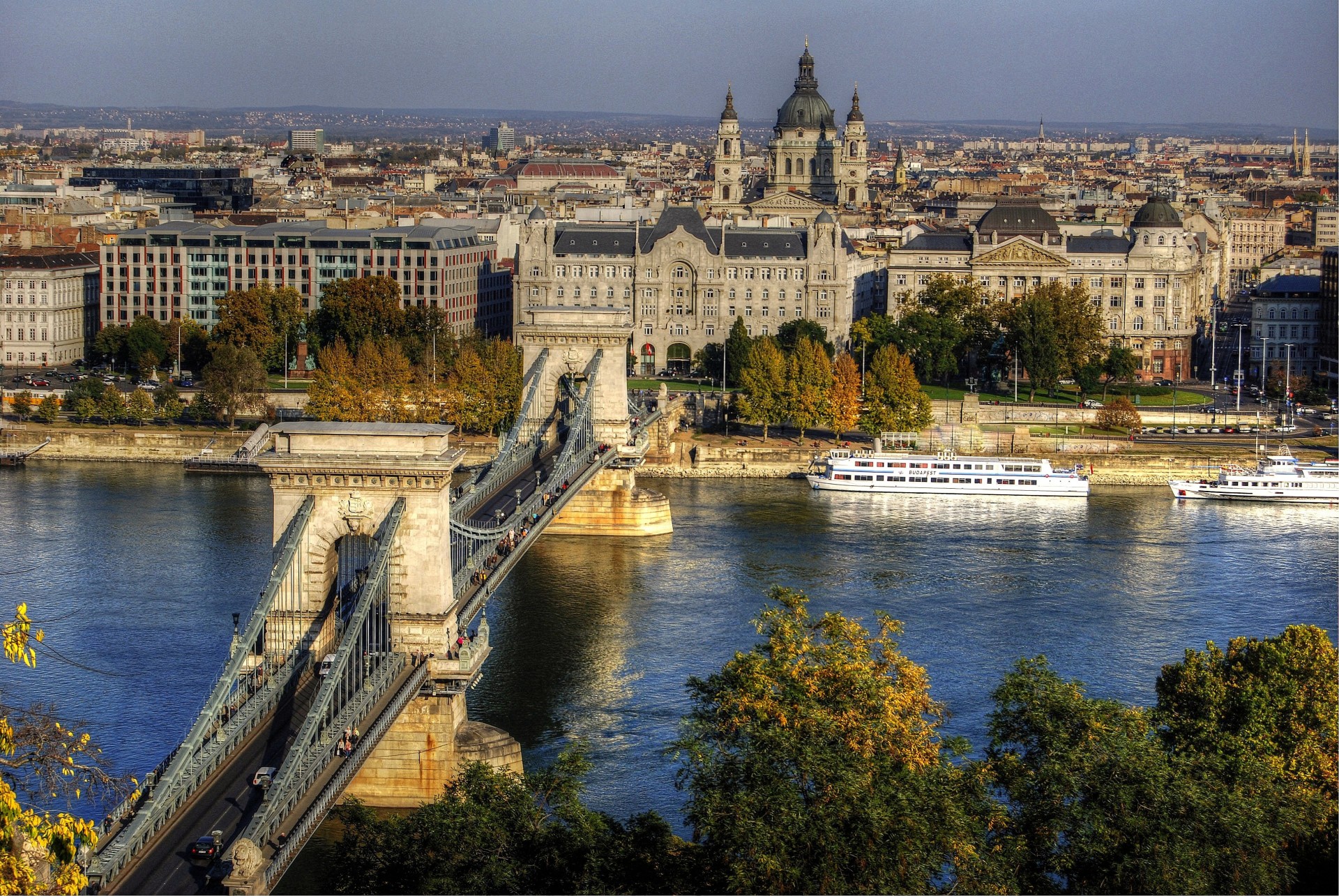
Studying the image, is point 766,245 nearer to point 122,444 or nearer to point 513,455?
point 122,444

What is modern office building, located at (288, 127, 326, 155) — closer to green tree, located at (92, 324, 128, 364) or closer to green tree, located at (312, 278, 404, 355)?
green tree, located at (92, 324, 128, 364)

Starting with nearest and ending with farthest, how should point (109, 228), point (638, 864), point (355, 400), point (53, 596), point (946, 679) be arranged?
1. point (638, 864)
2. point (946, 679)
3. point (53, 596)
4. point (355, 400)
5. point (109, 228)

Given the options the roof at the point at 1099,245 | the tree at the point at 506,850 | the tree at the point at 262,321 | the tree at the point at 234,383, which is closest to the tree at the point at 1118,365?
the roof at the point at 1099,245

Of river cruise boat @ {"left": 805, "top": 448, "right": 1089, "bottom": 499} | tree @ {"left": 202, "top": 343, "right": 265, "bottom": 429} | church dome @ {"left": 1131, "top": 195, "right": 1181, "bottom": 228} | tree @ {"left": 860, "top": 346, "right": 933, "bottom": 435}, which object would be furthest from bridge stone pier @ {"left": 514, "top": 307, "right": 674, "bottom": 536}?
church dome @ {"left": 1131, "top": 195, "right": 1181, "bottom": 228}

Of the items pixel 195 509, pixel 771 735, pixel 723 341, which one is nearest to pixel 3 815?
pixel 771 735

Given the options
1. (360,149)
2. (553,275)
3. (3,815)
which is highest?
(360,149)

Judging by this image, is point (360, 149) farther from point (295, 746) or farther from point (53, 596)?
point (295, 746)
